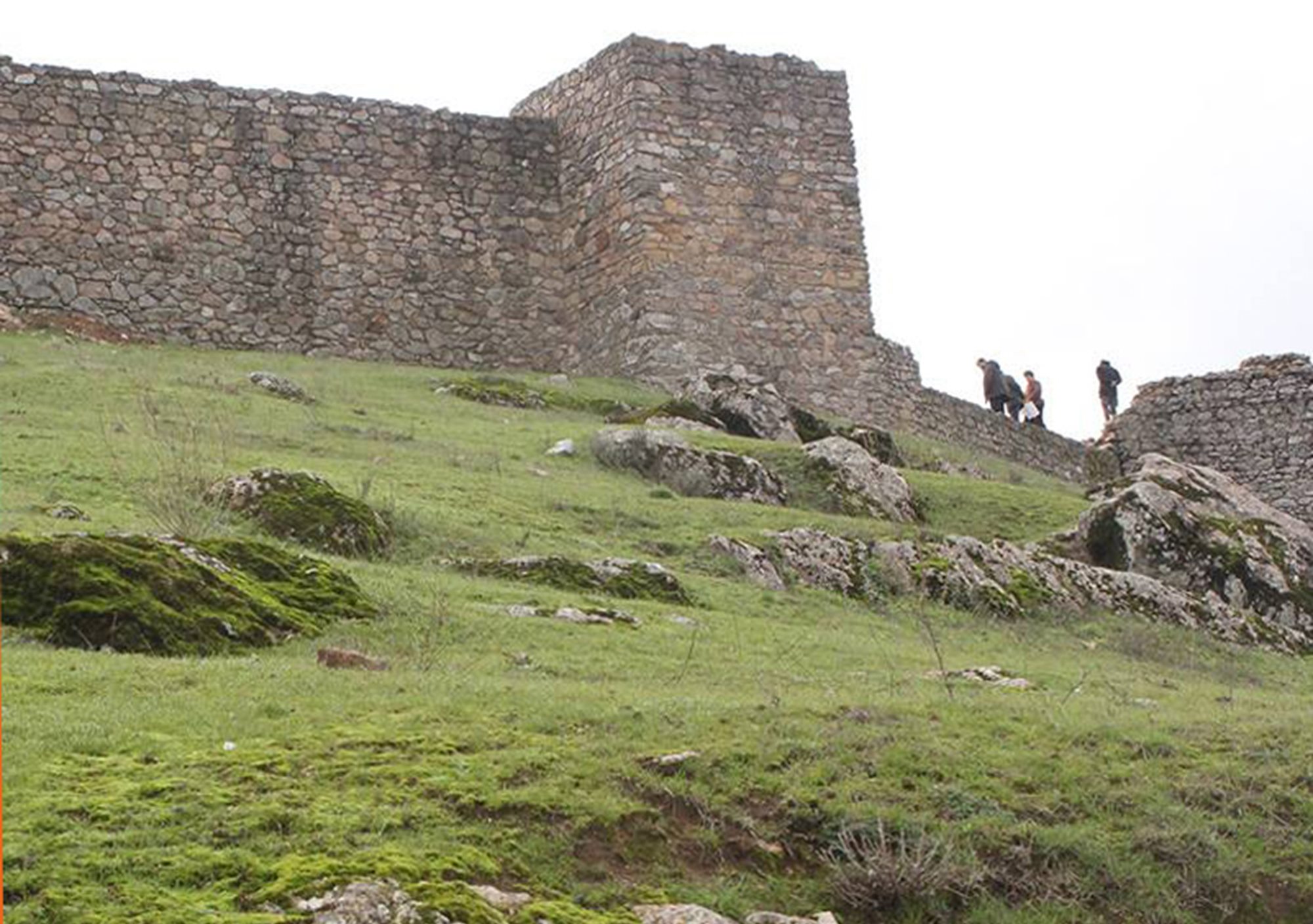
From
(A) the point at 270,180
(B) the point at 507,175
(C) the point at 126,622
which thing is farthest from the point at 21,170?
(C) the point at 126,622

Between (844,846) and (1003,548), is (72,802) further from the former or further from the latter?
(1003,548)

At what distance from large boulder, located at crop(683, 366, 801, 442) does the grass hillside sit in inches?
335

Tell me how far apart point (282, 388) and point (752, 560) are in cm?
845

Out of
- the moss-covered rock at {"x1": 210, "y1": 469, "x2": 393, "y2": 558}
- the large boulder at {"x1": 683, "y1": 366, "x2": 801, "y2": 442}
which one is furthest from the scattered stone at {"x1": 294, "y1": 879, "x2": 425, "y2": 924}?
the large boulder at {"x1": 683, "y1": 366, "x2": 801, "y2": 442}

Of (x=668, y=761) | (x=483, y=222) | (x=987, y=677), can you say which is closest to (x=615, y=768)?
(x=668, y=761)

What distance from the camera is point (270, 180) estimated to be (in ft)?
97.7

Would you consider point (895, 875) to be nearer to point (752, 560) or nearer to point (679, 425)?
point (752, 560)

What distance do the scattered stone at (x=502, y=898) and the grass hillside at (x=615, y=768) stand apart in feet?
0.28

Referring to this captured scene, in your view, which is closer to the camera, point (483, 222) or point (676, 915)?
point (676, 915)

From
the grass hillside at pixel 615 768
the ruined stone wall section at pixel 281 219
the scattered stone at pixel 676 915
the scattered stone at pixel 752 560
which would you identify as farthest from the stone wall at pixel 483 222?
the scattered stone at pixel 676 915

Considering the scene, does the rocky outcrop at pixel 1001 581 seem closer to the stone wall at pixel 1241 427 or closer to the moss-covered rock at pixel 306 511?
the moss-covered rock at pixel 306 511

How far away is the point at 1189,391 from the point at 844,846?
30713 millimetres

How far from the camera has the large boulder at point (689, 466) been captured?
851 inches

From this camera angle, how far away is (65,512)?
584 inches
